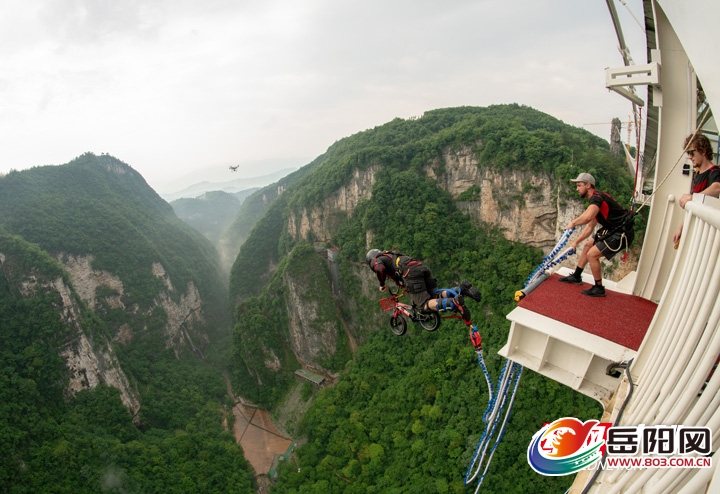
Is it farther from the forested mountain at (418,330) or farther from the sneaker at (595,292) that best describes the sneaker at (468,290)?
the forested mountain at (418,330)

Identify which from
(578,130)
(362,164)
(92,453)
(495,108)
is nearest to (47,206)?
(92,453)

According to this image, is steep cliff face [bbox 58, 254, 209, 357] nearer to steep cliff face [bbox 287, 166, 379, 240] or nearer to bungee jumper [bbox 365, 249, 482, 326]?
steep cliff face [bbox 287, 166, 379, 240]

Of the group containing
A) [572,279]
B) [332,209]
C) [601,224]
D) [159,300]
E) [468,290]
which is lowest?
[159,300]

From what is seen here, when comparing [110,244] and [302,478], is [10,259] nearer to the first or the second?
[110,244]

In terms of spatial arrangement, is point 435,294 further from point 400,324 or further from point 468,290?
point 400,324

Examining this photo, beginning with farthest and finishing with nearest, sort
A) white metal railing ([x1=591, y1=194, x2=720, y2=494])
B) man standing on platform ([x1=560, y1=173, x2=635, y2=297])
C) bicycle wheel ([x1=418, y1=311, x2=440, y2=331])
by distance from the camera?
bicycle wheel ([x1=418, y1=311, x2=440, y2=331]) → man standing on platform ([x1=560, y1=173, x2=635, y2=297]) → white metal railing ([x1=591, y1=194, x2=720, y2=494])

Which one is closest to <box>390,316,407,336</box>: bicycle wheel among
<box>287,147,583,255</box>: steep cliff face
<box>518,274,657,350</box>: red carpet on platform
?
<box>518,274,657,350</box>: red carpet on platform

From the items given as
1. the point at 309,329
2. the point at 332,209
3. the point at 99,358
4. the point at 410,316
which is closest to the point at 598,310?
the point at 410,316
